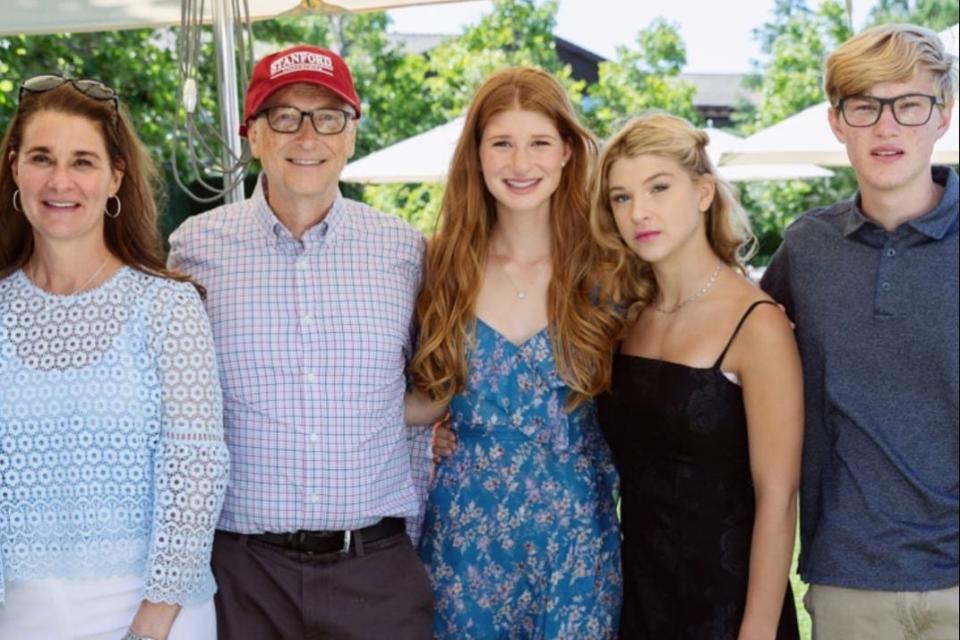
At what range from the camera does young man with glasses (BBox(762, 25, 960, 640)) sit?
2342 mm

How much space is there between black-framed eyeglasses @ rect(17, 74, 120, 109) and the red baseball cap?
403 millimetres

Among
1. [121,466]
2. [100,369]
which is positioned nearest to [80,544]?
[121,466]

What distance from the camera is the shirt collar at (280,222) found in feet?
9.50

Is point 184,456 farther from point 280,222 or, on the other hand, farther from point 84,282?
point 280,222

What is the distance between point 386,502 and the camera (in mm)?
2846

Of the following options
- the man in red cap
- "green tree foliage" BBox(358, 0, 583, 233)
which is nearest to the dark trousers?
the man in red cap

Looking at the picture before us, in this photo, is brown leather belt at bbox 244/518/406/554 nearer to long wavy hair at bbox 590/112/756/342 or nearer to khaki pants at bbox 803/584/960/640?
long wavy hair at bbox 590/112/756/342

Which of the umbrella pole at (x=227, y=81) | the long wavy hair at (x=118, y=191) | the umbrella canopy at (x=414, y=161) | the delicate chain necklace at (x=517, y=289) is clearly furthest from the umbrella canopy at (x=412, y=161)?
the long wavy hair at (x=118, y=191)

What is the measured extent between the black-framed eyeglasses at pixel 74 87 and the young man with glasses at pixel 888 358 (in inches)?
59.7

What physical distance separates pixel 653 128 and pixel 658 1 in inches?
992

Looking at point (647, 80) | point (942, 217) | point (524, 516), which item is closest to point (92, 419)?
point (524, 516)

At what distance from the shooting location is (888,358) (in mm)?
2375

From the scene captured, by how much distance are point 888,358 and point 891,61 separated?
1.90 ft

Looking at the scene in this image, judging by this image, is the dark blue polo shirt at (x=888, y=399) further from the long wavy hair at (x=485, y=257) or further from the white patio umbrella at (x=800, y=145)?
the white patio umbrella at (x=800, y=145)
